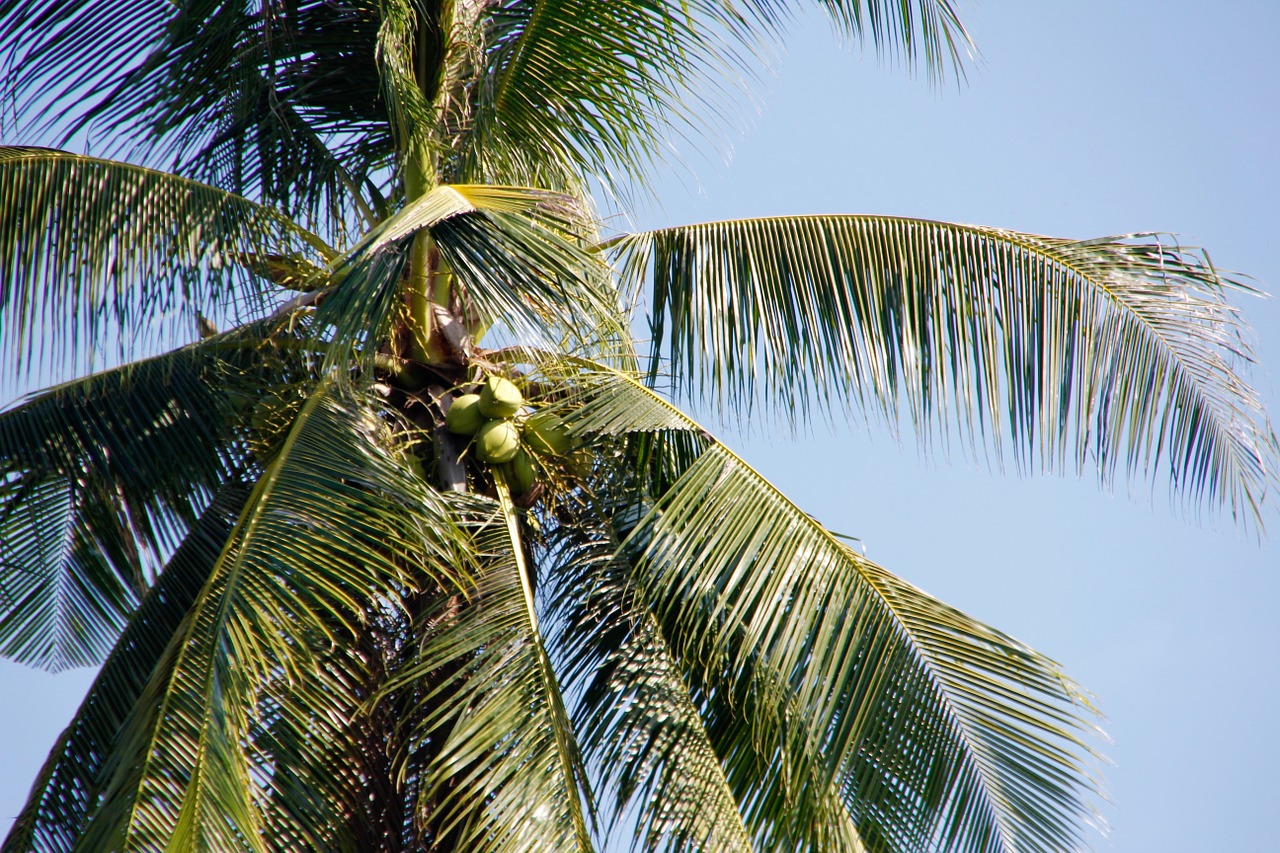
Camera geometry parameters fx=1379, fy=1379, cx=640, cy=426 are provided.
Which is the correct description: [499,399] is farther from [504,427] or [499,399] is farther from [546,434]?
[546,434]

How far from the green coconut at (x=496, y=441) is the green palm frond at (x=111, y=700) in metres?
1.16

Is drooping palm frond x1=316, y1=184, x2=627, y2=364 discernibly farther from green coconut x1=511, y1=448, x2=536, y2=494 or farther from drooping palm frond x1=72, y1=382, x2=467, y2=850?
green coconut x1=511, y1=448, x2=536, y2=494

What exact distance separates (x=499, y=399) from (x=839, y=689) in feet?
5.52

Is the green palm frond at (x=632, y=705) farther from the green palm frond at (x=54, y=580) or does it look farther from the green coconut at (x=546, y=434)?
Answer: the green palm frond at (x=54, y=580)

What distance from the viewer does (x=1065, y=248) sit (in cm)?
558

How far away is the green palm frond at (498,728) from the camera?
4.41 m

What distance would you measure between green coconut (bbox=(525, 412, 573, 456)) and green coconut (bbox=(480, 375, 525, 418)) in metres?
0.12

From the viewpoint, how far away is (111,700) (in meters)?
5.20

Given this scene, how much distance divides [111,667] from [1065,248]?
13.4 ft

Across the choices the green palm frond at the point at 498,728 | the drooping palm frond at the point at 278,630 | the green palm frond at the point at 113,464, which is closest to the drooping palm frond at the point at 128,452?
the green palm frond at the point at 113,464

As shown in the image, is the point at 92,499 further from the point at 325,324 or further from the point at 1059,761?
the point at 1059,761

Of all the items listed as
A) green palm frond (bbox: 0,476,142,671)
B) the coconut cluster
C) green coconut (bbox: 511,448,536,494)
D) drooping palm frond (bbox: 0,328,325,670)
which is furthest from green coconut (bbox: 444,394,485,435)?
green palm frond (bbox: 0,476,142,671)

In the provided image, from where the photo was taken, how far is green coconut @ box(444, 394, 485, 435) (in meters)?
5.35

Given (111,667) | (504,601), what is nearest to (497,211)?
(504,601)
